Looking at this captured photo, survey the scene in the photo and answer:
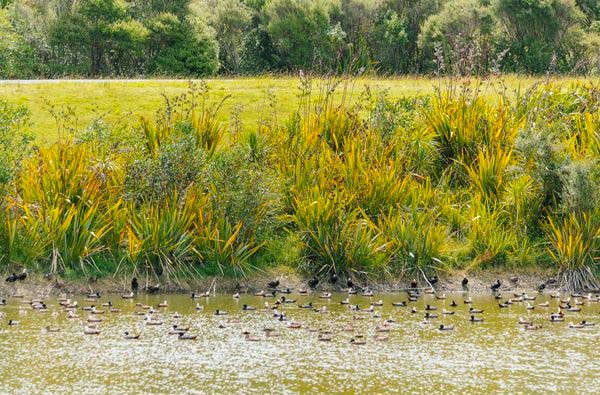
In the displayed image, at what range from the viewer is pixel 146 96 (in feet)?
108

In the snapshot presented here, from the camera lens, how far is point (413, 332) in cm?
1856

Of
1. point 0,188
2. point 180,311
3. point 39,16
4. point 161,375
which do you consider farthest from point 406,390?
point 39,16

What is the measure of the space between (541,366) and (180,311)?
21.7 ft

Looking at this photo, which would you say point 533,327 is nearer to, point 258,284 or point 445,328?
point 445,328

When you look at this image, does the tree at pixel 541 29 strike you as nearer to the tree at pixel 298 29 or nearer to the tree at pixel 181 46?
the tree at pixel 298 29

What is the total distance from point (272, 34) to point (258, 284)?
40.2 meters

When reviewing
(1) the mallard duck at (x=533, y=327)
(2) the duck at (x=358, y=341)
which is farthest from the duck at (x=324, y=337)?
(1) the mallard duck at (x=533, y=327)

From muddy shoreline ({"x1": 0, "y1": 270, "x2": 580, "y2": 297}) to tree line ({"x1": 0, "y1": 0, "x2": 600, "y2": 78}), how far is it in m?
26.8

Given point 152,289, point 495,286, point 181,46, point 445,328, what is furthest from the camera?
point 181,46

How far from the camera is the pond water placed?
50.2 ft

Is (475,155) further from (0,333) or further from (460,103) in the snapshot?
(0,333)

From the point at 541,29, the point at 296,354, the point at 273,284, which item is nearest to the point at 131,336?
the point at 296,354

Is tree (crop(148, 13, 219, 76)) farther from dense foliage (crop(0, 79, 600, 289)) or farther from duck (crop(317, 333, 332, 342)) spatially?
duck (crop(317, 333, 332, 342))

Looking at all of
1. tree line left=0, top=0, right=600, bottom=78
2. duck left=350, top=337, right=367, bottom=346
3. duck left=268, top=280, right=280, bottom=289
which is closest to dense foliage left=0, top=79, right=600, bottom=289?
duck left=268, top=280, right=280, bottom=289
